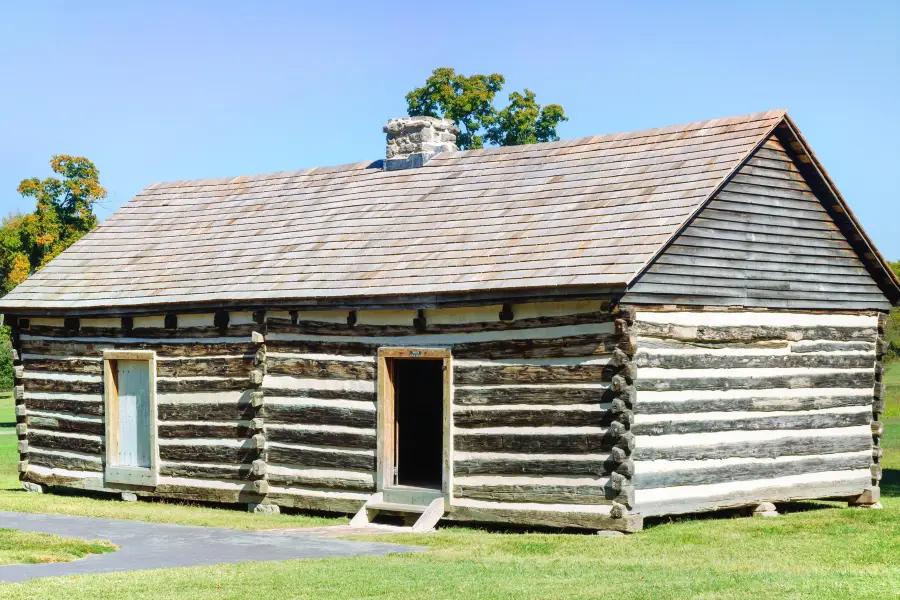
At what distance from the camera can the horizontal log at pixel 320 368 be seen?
54.3 ft

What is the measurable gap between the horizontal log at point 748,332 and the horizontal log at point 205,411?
5.78 metres

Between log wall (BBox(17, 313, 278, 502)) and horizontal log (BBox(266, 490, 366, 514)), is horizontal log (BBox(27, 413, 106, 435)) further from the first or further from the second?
horizontal log (BBox(266, 490, 366, 514))

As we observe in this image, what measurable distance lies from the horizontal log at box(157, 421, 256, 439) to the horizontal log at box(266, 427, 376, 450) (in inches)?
14.6

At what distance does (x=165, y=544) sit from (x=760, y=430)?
7354 millimetres

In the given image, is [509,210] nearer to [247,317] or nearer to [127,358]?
[247,317]

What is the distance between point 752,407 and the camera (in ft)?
53.2

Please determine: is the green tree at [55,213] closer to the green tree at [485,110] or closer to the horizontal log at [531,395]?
the green tree at [485,110]

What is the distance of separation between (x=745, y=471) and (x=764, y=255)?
2.73 meters

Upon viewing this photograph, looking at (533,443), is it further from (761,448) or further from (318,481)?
(318,481)

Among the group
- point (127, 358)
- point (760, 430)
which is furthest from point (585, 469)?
point (127, 358)

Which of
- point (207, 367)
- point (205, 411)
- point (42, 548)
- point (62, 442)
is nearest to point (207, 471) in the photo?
point (205, 411)

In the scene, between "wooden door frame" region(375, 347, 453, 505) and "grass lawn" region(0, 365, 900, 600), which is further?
"wooden door frame" region(375, 347, 453, 505)

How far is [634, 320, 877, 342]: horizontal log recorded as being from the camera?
49.2 ft

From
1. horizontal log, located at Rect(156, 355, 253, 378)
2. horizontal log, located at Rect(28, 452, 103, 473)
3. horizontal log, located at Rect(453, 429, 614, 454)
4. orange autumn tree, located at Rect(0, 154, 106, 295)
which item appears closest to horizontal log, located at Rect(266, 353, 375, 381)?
horizontal log, located at Rect(156, 355, 253, 378)
